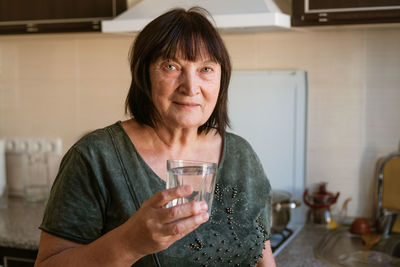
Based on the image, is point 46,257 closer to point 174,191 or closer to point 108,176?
point 108,176

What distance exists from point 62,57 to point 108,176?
1587 millimetres

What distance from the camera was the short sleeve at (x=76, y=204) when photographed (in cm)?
110

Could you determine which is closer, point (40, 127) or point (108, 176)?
point (108, 176)

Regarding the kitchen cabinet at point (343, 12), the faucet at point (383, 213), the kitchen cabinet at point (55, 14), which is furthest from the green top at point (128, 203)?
the kitchen cabinet at point (55, 14)

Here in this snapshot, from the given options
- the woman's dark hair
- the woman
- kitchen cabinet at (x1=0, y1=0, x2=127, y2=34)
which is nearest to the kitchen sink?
the woman

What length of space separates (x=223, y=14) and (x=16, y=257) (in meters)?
1.22

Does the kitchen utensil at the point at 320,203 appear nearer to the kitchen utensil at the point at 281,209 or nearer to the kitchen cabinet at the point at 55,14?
the kitchen utensil at the point at 281,209

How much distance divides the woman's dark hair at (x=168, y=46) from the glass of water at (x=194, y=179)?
349 millimetres

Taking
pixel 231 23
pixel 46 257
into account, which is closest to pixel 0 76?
pixel 231 23

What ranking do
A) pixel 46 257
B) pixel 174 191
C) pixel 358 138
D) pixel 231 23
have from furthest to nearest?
1. pixel 358 138
2. pixel 231 23
3. pixel 46 257
4. pixel 174 191

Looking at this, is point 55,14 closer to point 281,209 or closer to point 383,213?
point 281,209

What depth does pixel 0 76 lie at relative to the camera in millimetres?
2738

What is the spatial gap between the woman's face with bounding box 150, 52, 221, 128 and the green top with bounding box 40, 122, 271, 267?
14 cm

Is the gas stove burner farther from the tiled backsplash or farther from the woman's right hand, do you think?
the woman's right hand
